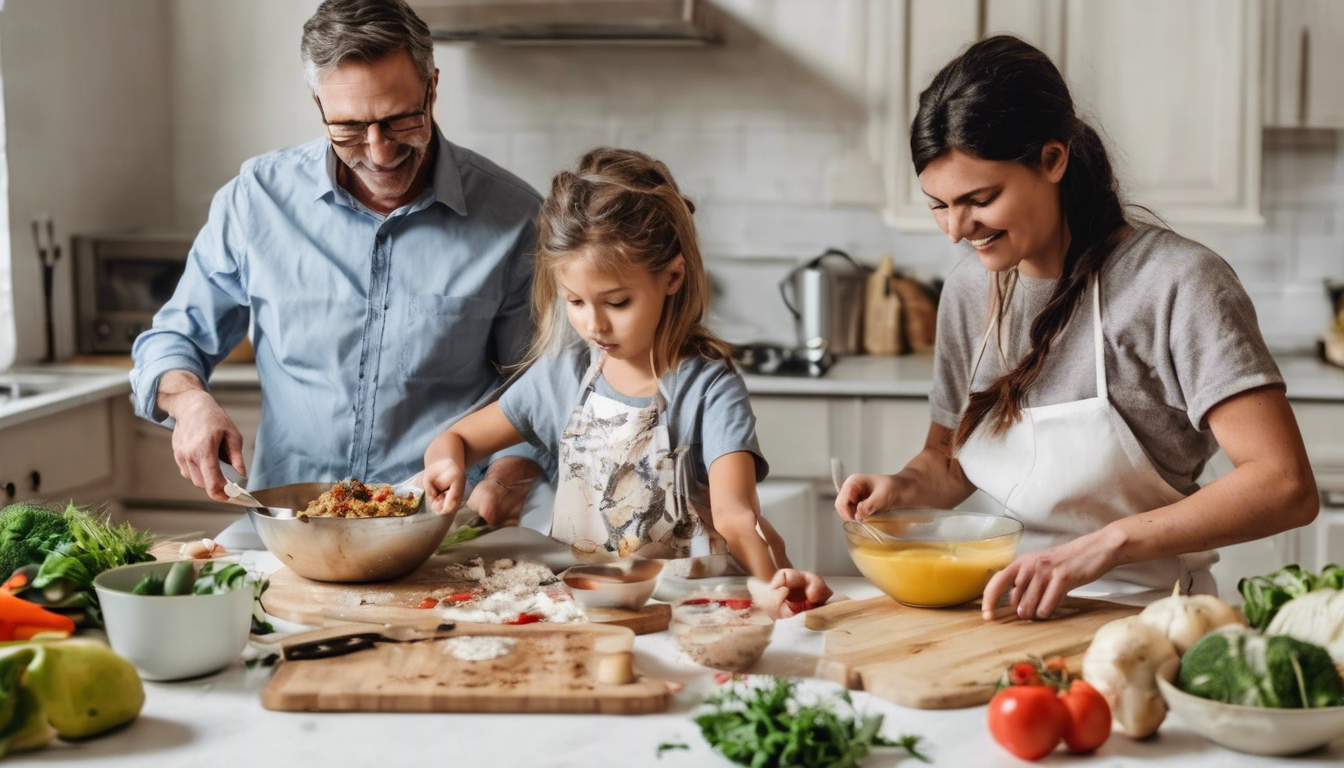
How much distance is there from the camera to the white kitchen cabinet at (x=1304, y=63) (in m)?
3.42

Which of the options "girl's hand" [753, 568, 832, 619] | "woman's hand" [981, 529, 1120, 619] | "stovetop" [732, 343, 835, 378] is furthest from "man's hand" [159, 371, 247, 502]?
"stovetop" [732, 343, 835, 378]

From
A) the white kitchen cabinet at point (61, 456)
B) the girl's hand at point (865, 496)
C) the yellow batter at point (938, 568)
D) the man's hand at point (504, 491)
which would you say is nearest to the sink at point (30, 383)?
the white kitchen cabinet at point (61, 456)

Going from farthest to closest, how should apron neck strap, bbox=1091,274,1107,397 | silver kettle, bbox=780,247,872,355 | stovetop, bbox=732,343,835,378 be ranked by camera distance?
silver kettle, bbox=780,247,872,355, stovetop, bbox=732,343,835,378, apron neck strap, bbox=1091,274,1107,397

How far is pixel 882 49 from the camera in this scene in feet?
12.1

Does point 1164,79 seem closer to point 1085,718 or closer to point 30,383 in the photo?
point 1085,718

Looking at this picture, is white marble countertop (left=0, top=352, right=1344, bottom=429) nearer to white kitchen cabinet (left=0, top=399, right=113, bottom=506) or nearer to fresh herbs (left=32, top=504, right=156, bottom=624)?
white kitchen cabinet (left=0, top=399, right=113, bottom=506)

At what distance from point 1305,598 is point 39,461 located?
294cm

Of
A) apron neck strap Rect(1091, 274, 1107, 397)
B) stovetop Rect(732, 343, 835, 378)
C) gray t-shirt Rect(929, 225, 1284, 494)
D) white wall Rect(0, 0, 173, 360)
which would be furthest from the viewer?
white wall Rect(0, 0, 173, 360)

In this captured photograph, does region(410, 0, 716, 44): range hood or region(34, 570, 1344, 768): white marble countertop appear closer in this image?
region(34, 570, 1344, 768): white marble countertop

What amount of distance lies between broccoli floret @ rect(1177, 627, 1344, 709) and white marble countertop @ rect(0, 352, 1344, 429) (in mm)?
1865

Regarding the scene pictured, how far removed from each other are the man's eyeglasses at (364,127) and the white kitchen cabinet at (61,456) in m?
1.48

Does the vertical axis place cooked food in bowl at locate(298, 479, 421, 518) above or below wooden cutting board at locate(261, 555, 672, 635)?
above

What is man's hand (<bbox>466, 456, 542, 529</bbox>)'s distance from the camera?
205cm

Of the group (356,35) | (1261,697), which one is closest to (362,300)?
(356,35)
